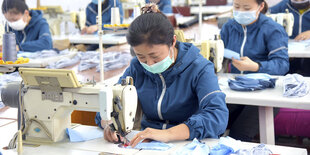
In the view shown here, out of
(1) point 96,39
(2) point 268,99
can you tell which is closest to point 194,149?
(2) point 268,99

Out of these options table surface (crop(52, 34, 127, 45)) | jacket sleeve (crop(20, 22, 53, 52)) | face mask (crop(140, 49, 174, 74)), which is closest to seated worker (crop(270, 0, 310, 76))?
table surface (crop(52, 34, 127, 45))

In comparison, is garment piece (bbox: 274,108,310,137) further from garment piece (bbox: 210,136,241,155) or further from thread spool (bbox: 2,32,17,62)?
thread spool (bbox: 2,32,17,62)

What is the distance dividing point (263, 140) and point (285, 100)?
272mm

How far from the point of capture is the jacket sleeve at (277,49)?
3.33 m

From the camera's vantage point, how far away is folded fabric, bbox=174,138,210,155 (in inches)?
66.6

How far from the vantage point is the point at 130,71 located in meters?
2.25

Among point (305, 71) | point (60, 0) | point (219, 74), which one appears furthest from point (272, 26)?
point (60, 0)

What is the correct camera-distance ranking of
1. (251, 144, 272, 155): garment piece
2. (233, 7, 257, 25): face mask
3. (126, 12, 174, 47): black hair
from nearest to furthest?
1. (251, 144, 272, 155): garment piece
2. (126, 12, 174, 47): black hair
3. (233, 7, 257, 25): face mask

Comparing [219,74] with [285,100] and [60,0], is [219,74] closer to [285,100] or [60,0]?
[285,100]

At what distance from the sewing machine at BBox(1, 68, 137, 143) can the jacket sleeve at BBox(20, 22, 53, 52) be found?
290 centimetres

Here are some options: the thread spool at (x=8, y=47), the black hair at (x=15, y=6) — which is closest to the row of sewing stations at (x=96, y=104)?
the thread spool at (x=8, y=47)

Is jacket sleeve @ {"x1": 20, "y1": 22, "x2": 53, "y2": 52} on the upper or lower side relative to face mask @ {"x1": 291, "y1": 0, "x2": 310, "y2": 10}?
lower

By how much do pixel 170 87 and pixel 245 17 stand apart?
1529 millimetres

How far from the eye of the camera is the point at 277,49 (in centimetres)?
339
